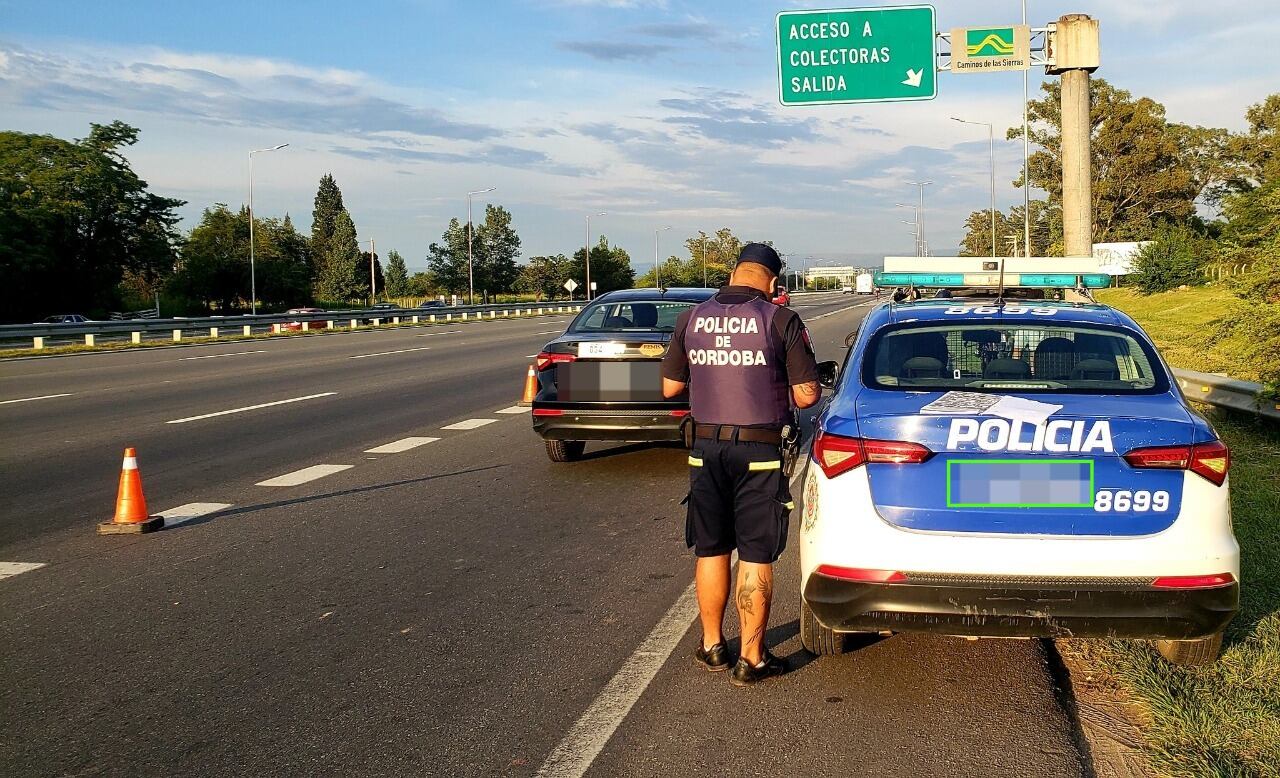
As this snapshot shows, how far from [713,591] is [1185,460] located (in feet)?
6.06

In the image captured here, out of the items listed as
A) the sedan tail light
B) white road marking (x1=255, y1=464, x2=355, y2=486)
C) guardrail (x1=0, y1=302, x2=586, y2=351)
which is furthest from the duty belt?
guardrail (x1=0, y1=302, x2=586, y2=351)

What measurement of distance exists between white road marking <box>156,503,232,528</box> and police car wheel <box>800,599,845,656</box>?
4.80 meters

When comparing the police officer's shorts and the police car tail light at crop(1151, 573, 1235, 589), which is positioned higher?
the police officer's shorts

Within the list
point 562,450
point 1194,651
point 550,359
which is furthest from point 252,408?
point 1194,651

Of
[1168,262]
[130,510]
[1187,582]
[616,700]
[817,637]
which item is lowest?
[616,700]

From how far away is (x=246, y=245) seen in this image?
75625 millimetres

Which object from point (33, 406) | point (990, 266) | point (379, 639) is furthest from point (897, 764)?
point (33, 406)

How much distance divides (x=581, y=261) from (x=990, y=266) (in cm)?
8862

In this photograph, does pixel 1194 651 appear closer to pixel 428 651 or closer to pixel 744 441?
pixel 744 441

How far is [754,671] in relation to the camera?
461 centimetres

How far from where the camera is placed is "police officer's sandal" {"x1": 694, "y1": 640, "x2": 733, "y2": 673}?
4750 millimetres

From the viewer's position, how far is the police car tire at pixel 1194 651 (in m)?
4.43

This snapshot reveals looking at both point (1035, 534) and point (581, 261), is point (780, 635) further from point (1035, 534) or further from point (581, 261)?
point (581, 261)

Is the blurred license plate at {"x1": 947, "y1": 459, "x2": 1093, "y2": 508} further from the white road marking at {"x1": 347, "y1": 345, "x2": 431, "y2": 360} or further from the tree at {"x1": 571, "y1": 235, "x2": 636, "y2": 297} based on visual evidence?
the tree at {"x1": 571, "y1": 235, "x2": 636, "y2": 297}
